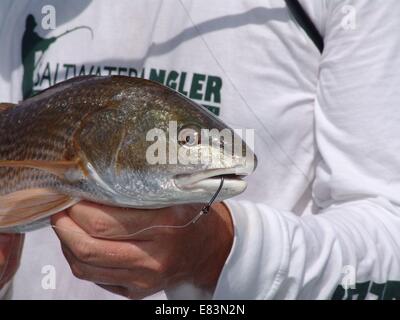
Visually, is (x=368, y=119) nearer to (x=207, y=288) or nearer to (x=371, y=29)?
(x=371, y=29)

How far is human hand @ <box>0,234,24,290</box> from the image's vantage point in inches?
56.7

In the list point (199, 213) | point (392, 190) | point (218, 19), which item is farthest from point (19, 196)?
point (392, 190)

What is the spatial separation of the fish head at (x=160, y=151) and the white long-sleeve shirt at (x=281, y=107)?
223 mm

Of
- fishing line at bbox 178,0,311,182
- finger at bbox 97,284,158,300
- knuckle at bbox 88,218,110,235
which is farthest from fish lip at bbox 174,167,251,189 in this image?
fishing line at bbox 178,0,311,182

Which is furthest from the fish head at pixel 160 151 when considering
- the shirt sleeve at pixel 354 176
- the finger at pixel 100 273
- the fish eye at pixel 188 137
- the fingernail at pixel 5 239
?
the fingernail at pixel 5 239

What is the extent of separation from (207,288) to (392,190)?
0.43 meters

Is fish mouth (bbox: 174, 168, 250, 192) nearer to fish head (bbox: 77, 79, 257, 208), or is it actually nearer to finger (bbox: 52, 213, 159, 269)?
fish head (bbox: 77, 79, 257, 208)

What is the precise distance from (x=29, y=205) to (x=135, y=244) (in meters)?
0.21

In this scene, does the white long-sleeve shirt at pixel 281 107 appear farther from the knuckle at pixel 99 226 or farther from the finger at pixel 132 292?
the knuckle at pixel 99 226

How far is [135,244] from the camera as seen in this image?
45.4 inches

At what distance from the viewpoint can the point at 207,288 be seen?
4.33ft

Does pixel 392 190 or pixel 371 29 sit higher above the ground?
pixel 371 29

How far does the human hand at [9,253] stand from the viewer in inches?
56.7

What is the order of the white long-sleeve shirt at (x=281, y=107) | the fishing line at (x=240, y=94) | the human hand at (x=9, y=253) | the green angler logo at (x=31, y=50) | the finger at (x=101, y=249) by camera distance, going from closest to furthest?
the finger at (x=101, y=249) → the white long-sleeve shirt at (x=281, y=107) → the human hand at (x=9, y=253) → the fishing line at (x=240, y=94) → the green angler logo at (x=31, y=50)
